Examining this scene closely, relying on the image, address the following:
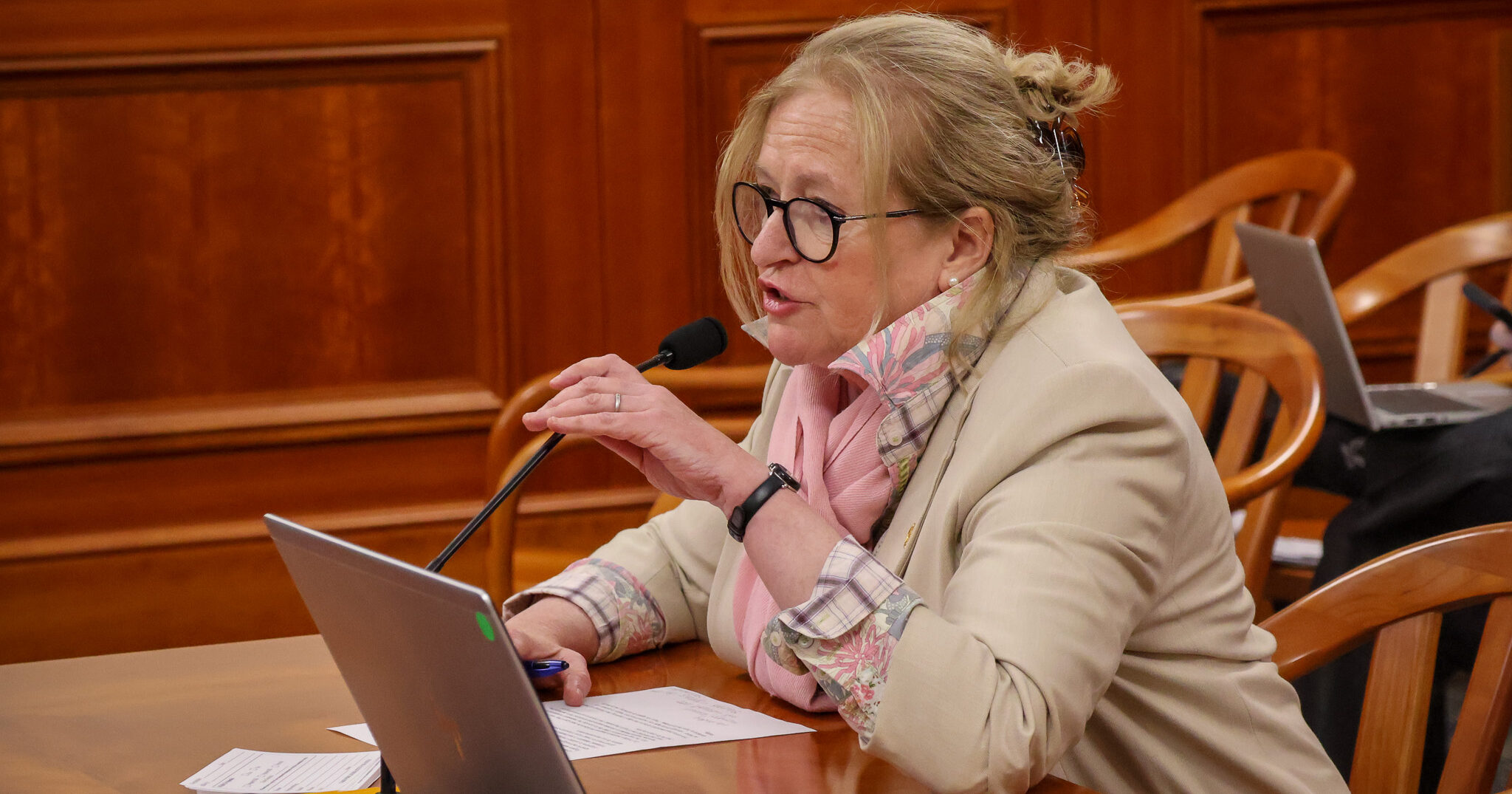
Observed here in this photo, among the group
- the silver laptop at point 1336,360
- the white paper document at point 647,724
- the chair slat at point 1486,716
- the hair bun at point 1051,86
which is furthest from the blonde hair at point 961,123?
the silver laptop at point 1336,360

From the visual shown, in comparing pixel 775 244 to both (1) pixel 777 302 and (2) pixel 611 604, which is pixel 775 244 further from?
(2) pixel 611 604

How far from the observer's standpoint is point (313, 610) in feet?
3.17

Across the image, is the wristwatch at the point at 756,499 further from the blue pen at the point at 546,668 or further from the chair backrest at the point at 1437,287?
the chair backrest at the point at 1437,287

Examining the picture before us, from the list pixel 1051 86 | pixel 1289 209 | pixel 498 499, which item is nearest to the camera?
pixel 498 499

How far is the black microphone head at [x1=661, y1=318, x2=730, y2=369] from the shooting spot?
A: 4.07ft

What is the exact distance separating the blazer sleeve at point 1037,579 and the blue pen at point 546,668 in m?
0.33

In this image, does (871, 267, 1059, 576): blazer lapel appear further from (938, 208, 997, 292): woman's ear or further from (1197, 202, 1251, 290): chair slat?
(1197, 202, 1251, 290): chair slat

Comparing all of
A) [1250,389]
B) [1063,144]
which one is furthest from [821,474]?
[1250,389]

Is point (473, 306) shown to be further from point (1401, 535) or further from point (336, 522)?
point (1401, 535)

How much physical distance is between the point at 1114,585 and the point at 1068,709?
0.10 metres

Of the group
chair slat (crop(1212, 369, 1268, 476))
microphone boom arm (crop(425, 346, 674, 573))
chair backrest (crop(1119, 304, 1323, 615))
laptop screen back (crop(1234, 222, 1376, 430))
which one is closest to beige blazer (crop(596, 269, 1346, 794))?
microphone boom arm (crop(425, 346, 674, 573))

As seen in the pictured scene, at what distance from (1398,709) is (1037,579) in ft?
1.13

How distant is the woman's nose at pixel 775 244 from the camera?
1316mm

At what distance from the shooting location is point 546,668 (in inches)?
49.5
